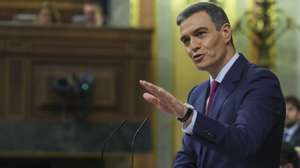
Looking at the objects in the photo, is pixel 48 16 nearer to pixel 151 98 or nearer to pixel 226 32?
pixel 226 32

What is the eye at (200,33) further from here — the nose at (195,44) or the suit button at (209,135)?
the suit button at (209,135)

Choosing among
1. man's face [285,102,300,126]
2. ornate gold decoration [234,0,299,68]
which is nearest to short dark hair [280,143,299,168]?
man's face [285,102,300,126]

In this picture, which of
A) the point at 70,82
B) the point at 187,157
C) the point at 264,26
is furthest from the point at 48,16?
the point at 187,157

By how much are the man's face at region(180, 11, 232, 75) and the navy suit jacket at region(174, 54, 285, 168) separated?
75 mm

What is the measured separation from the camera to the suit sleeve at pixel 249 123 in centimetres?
204

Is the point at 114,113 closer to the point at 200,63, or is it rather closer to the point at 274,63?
the point at 274,63

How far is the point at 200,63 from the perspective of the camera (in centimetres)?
222

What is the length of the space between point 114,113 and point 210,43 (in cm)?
432

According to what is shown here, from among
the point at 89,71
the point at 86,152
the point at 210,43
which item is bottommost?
the point at 86,152

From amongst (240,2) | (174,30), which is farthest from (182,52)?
(240,2)

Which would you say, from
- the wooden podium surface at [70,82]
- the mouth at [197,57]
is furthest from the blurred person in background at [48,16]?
the mouth at [197,57]

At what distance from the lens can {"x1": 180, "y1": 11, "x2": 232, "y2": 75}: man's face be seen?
86.7 inches

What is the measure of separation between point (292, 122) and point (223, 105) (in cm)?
347

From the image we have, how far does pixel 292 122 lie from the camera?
557 cm
